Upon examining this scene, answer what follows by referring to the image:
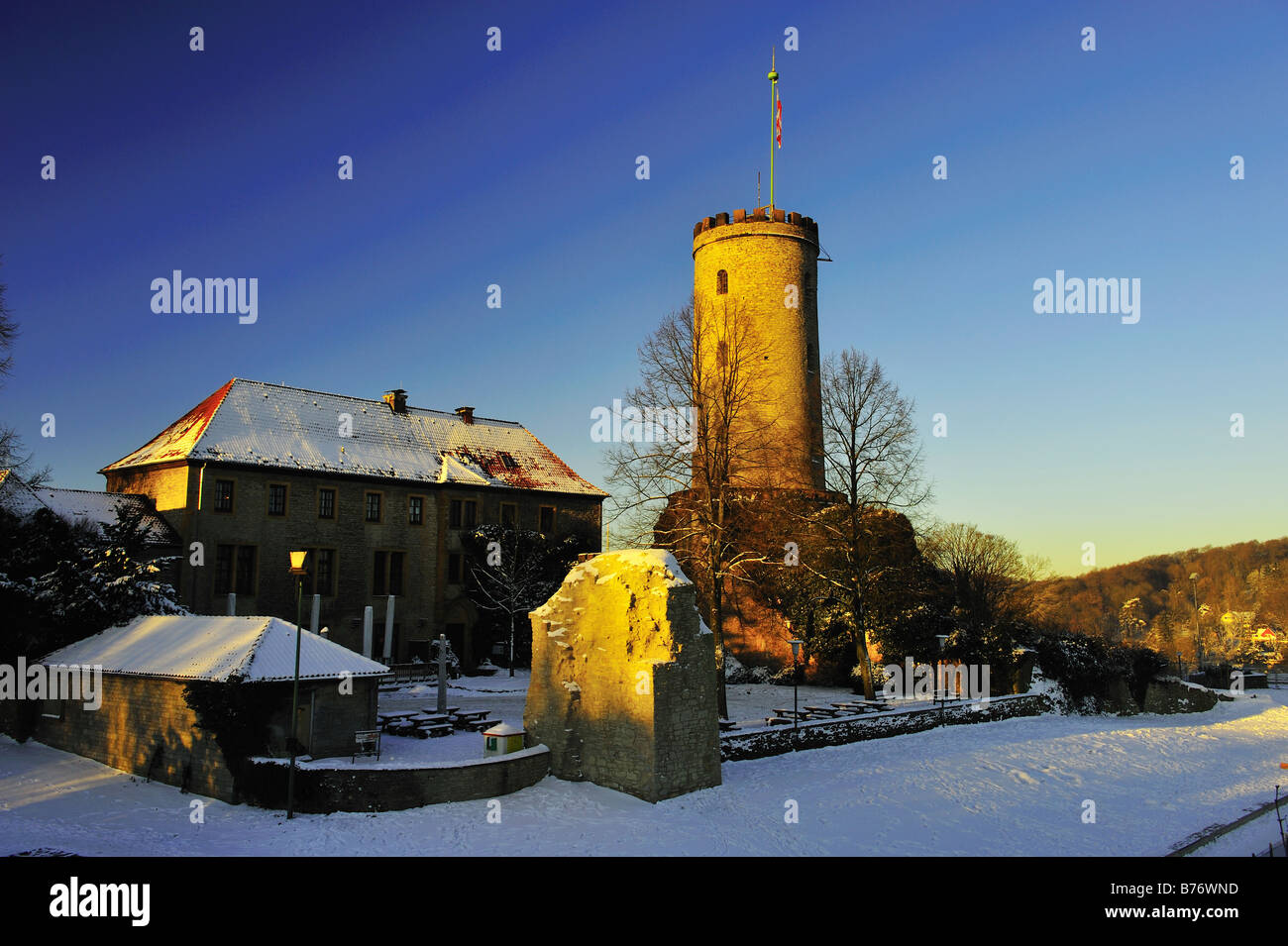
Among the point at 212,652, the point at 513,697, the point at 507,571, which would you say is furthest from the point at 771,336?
the point at 212,652

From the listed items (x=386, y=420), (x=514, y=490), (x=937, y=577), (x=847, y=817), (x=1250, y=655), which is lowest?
(x=1250, y=655)

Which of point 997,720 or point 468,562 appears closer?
point 997,720

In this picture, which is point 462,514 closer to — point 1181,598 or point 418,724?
point 418,724

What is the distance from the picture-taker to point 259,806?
1625 centimetres

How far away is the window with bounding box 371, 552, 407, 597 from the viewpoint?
37688mm

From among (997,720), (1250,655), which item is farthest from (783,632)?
(1250,655)

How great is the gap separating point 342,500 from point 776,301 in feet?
68.1

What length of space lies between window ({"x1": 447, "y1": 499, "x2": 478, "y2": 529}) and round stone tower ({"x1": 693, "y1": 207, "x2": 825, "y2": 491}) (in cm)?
1344

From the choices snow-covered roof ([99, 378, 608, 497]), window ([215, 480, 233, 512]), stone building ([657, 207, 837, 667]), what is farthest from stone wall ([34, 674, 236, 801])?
stone building ([657, 207, 837, 667])

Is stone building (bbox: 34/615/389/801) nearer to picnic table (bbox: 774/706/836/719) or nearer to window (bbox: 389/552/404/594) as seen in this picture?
picnic table (bbox: 774/706/836/719)
